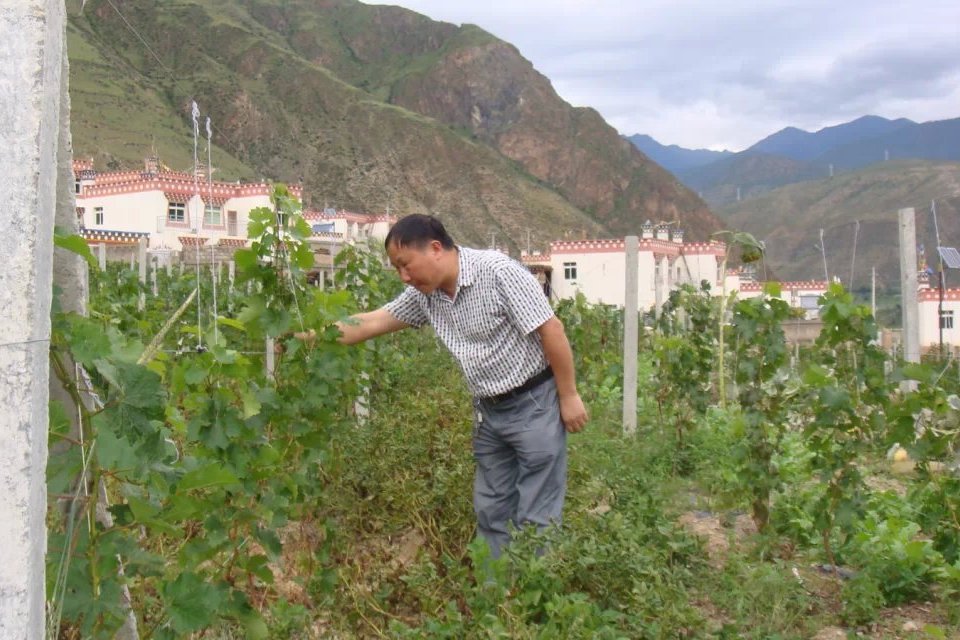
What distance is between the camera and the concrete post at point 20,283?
1159mm

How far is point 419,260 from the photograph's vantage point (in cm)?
304

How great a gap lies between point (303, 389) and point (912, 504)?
3000mm

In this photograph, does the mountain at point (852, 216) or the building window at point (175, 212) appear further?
the mountain at point (852, 216)

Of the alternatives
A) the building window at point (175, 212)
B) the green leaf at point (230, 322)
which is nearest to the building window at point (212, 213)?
the green leaf at point (230, 322)

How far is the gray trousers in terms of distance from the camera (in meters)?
3.15

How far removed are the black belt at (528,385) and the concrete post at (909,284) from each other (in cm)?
343

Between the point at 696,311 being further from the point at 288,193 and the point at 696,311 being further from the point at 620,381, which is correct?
the point at 288,193

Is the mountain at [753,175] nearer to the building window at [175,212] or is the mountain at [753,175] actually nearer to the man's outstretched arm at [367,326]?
the building window at [175,212]

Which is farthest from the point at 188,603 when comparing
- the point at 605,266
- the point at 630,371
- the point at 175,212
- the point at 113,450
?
the point at 605,266

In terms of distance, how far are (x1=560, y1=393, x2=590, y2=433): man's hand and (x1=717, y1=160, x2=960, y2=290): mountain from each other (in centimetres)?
7085

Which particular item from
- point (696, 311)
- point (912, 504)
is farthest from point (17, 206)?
point (696, 311)

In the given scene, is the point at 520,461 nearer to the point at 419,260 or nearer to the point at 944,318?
the point at 419,260

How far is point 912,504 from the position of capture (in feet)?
14.3

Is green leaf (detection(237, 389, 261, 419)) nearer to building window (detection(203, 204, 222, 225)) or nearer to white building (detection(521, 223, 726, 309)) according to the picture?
building window (detection(203, 204, 222, 225))
